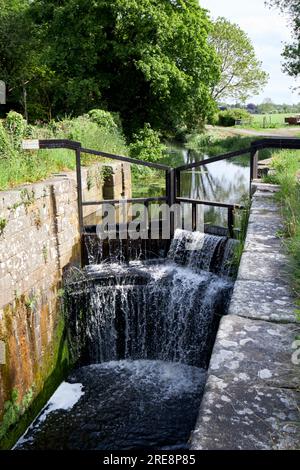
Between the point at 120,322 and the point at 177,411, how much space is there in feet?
5.54

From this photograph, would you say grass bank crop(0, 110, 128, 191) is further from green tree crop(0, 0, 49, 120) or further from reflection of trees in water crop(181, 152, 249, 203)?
green tree crop(0, 0, 49, 120)

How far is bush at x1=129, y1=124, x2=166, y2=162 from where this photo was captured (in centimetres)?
1424

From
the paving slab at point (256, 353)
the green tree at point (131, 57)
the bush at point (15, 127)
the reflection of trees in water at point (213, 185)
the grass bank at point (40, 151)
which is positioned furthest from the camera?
the reflection of trees in water at point (213, 185)

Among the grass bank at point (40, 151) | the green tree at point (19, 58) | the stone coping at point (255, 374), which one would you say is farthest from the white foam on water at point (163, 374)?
the green tree at point (19, 58)

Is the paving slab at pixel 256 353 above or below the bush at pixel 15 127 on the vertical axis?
below

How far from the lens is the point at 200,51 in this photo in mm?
15133

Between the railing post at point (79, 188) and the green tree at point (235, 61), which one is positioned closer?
the railing post at point (79, 188)

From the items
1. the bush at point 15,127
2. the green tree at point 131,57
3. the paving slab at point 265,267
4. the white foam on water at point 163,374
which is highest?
the green tree at point 131,57

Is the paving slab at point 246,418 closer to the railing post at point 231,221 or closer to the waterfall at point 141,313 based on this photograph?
the waterfall at point 141,313

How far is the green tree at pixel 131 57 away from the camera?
14.0 meters

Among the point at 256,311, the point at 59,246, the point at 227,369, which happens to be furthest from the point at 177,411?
the point at 227,369

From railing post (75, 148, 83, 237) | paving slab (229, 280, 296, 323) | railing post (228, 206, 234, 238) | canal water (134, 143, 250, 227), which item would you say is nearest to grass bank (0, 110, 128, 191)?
railing post (75, 148, 83, 237)

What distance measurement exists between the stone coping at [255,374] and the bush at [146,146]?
11.7 metres

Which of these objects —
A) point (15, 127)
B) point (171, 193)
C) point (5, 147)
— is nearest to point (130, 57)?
point (15, 127)
